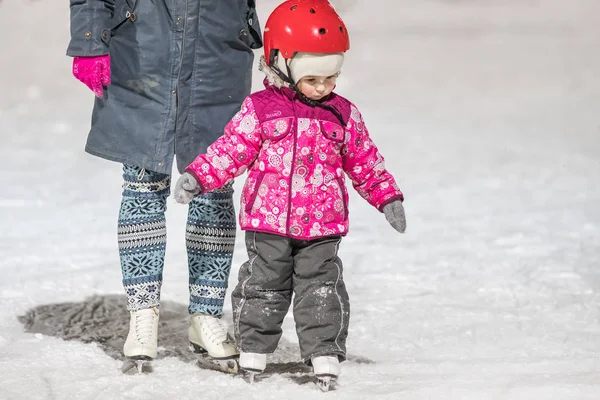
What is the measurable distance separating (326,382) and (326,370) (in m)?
0.05

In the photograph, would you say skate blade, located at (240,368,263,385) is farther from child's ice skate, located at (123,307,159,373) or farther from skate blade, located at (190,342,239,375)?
child's ice skate, located at (123,307,159,373)

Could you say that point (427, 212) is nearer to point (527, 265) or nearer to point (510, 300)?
point (527, 265)

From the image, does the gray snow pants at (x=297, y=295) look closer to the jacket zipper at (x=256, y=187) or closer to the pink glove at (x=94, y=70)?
the jacket zipper at (x=256, y=187)

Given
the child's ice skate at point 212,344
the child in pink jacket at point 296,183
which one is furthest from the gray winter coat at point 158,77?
the child's ice skate at point 212,344

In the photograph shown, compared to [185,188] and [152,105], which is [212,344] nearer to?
[185,188]

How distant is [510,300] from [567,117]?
19.2 ft

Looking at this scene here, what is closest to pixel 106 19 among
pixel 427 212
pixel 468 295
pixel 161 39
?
pixel 161 39

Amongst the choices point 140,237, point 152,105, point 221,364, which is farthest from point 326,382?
point 152,105

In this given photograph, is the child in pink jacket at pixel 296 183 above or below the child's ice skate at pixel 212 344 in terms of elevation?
above

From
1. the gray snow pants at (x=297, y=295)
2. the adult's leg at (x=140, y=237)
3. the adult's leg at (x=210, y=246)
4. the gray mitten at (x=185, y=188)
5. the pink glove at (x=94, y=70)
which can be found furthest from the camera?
the adult's leg at (x=210, y=246)

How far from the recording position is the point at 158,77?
3.38 metres

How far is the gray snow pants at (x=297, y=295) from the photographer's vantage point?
3.16 meters

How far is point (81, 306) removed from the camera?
417cm

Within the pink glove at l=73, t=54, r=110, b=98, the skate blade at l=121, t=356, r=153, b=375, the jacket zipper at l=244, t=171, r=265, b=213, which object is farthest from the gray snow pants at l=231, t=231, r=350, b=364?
the pink glove at l=73, t=54, r=110, b=98
